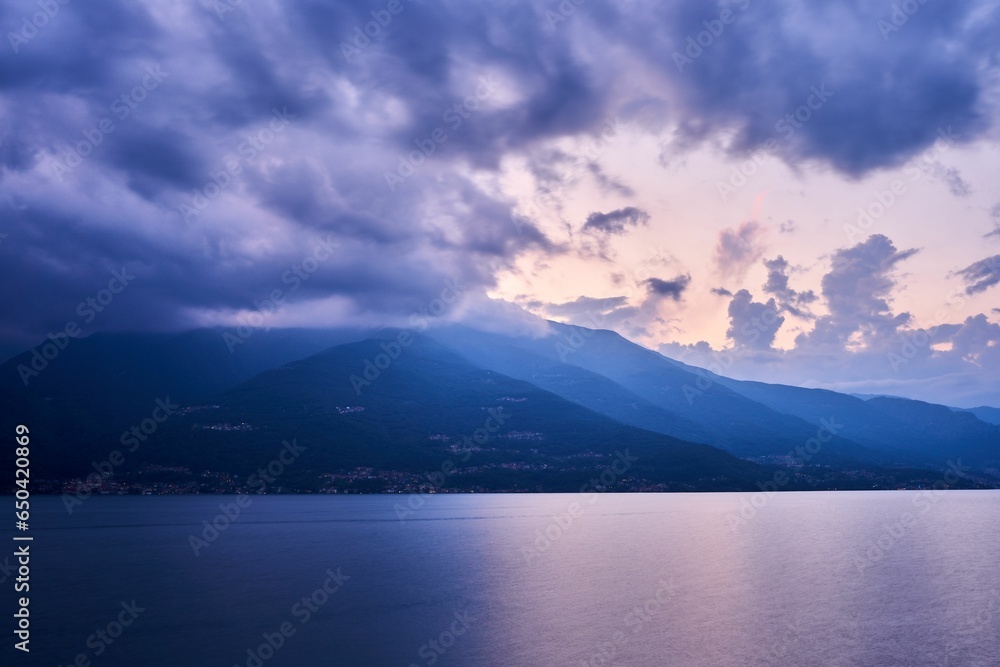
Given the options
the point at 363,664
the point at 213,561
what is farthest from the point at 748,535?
the point at 363,664

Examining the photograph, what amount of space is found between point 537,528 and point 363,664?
125190 mm

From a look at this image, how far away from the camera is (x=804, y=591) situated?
3041 inches

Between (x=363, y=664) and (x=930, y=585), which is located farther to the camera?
(x=930, y=585)

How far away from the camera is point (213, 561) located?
328 feet

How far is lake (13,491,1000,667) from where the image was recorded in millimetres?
50594

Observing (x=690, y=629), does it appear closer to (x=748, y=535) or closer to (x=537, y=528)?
(x=748, y=535)

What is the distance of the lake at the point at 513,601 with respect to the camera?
50.6 m

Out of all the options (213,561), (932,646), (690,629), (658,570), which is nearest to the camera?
(932,646)

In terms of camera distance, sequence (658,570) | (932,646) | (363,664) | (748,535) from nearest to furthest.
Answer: (363,664) < (932,646) < (658,570) < (748,535)

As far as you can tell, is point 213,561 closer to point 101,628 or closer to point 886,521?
point 101,628

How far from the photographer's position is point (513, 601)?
70.8 meters

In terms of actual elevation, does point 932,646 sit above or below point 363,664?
above

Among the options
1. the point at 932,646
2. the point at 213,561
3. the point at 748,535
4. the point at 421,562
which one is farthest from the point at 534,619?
the point at 748,535

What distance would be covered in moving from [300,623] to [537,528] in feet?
377
